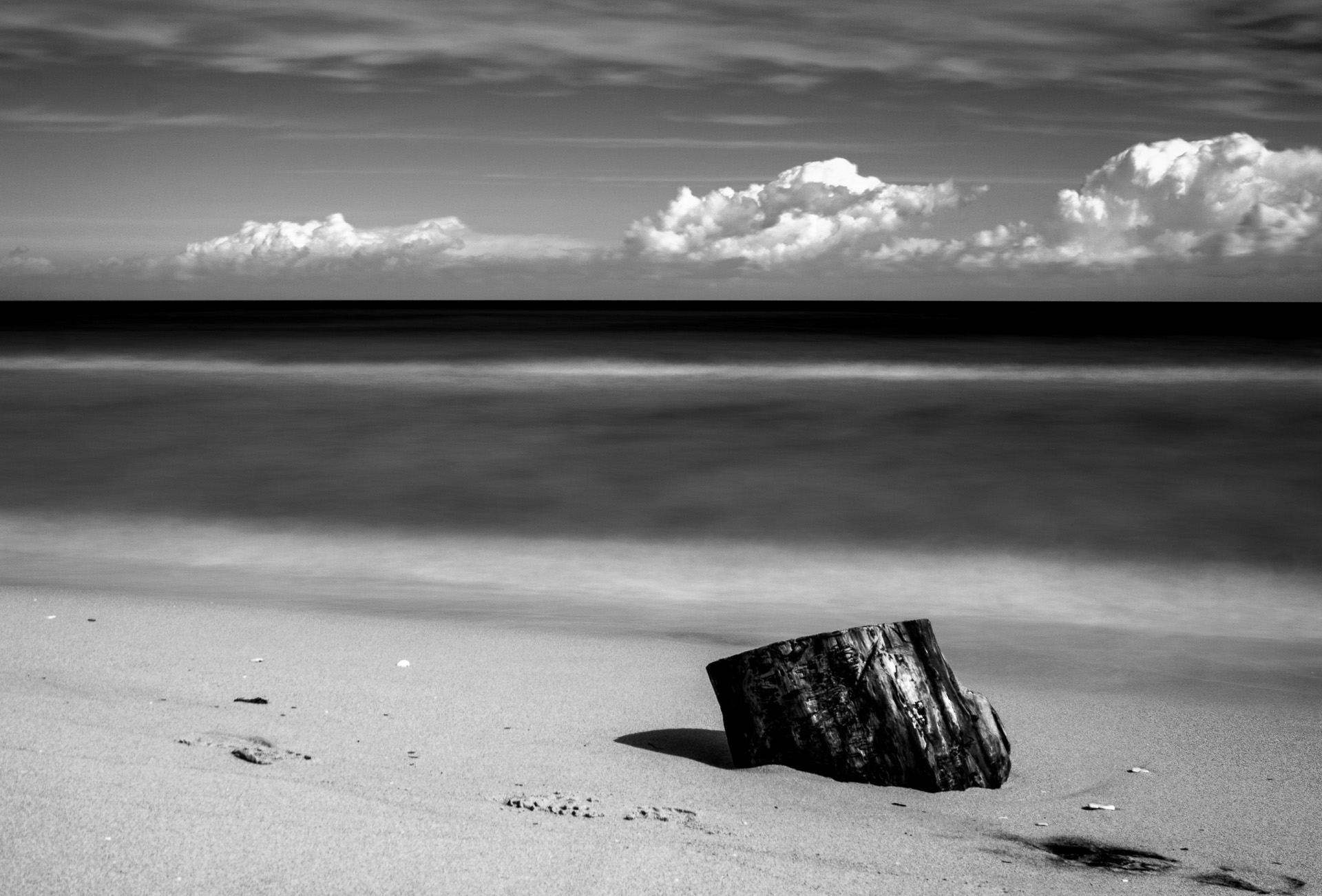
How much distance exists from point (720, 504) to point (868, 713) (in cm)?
892

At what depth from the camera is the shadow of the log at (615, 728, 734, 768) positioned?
4504mm

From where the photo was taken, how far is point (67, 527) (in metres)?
11.4

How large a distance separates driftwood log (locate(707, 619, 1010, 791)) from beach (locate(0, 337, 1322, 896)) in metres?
0.08

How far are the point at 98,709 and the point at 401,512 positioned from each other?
7.93 meters

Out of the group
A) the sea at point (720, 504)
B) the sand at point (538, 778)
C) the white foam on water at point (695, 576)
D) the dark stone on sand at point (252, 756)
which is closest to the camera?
the sand at point (538, 778)

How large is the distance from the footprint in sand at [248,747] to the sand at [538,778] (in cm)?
2

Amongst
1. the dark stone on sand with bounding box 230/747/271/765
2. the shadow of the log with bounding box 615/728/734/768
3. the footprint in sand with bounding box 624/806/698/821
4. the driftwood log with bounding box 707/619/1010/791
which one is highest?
the driftwood log with bounding box 707/619/1010/791

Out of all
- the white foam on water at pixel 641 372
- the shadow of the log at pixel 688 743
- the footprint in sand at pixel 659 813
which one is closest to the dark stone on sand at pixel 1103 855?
the footprint in sand at pixel 659 813

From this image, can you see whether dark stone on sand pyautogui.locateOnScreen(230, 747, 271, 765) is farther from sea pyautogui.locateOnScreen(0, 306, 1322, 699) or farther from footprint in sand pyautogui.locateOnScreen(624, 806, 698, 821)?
sea pyautogui.locateOnScreen(0, 306, 1322, 699)

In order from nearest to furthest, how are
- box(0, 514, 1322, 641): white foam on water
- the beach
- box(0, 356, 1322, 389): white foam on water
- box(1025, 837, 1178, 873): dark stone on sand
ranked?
the beach
box(1025, 837, 1178, 873): dark stone on sand
box(0, 514, 1322, 641): white foam on water
box(0, 356, 1322, 389): white foam on water

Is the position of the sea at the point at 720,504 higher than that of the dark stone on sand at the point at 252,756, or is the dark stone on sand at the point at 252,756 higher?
the dark stone on sand at the point at 252,756

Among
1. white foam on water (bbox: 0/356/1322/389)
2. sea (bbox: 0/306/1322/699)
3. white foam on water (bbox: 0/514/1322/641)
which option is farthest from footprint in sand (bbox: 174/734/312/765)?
white foam on water (bbox: 0/356/1322/389)

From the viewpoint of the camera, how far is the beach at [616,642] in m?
3.31

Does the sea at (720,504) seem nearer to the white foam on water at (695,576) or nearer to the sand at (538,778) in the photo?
the white foam on water at (695,576)
